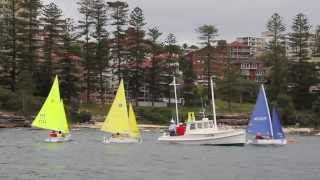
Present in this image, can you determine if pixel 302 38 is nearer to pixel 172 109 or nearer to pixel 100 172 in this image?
pixel 172 109

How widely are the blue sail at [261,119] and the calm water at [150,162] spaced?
2.30 metres

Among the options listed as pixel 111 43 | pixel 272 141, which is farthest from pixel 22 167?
pixel 111 43

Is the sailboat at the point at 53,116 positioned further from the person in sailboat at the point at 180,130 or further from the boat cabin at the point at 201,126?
the boat cabin at the point at 201,126

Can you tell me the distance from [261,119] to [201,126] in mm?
6066

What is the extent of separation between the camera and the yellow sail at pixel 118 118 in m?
62.6

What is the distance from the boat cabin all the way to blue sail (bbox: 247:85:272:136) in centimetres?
475

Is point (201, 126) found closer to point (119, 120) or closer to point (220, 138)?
point (220, 138)

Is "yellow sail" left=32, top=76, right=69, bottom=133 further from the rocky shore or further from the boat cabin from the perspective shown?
the rocky shore

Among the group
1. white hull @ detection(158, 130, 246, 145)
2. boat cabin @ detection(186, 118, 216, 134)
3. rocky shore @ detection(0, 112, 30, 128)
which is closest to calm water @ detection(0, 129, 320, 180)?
white hull @ detection(158, 130, 246, 145)

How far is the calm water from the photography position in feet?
132

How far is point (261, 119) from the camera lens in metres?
66.1

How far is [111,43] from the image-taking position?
121500 millimetres

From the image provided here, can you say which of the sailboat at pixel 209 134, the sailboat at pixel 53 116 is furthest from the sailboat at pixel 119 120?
the sailboat at pixel 209 134

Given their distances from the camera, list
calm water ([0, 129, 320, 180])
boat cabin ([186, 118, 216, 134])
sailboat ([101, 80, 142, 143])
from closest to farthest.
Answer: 1. calm water ([0, 129, 320, 180])
2. sailboat ([101, 80, 142, 143])
3. boat cabin ([186, 118, 216, 134])
